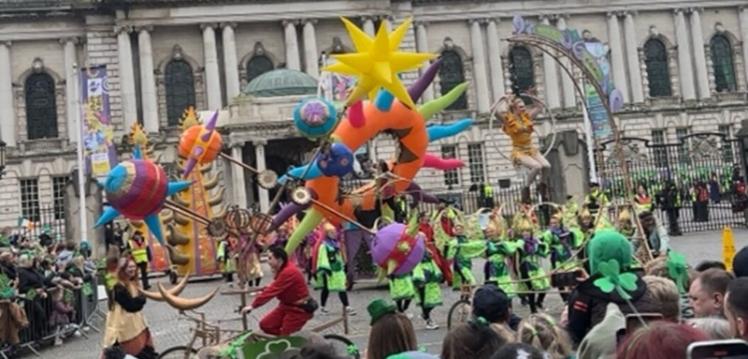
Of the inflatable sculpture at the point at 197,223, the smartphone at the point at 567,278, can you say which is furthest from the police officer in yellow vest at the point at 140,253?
the smartphone at the point at 567,278

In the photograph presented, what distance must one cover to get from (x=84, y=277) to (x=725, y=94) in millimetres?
50418

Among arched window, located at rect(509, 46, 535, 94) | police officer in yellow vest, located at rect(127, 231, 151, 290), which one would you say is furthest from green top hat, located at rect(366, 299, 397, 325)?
arched window, located at rect(509, 46, 535, 94)

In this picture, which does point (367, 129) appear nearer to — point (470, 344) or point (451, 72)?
point (470, 344)

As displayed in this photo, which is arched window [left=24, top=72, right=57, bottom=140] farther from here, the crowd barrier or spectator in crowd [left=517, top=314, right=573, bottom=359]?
spectator in crowd [left=517, top=314, right=573, bottom=359]

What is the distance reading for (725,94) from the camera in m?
58.0

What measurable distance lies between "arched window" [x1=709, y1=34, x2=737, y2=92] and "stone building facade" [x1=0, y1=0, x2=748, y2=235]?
0.09 m

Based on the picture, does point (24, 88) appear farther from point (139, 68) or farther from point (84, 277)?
point (84, 277)

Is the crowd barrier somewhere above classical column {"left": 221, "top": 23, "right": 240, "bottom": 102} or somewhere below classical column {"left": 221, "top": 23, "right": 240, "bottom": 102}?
below

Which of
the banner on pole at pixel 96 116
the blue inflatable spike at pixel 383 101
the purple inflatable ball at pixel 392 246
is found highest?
the banner on pole at pixel 96 116

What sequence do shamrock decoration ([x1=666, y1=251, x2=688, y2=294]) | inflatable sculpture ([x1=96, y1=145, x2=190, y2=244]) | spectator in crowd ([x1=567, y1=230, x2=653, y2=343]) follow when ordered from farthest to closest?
1. inflatable sculpture ([x1=96, y1=145, x2=190, y2=244])
2. shamrock decoration ([x1=666, y1=251, x2=688, y2=294])
3. spectator in crowd ([x1=567, y1=230, x2=653, y2=343])

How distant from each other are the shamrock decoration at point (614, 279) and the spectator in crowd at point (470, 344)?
1735 millimetres

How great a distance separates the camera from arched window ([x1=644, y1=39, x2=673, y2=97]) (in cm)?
5797

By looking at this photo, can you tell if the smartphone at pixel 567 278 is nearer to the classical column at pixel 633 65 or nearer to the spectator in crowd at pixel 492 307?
the spectator in crowd at pixel 492 307

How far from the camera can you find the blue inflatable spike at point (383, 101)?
14117 mm
